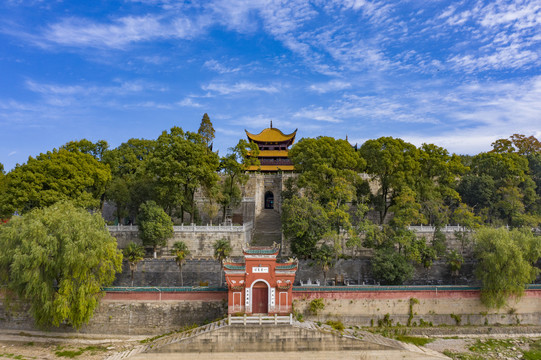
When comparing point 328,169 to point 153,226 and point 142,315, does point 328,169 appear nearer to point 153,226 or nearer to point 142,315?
point 153,226

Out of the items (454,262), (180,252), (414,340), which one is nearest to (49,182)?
(180,252)

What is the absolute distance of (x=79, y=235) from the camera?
837 inches

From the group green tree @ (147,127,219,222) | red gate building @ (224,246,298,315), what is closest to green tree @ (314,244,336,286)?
red gate building @ (224,246,298,315)

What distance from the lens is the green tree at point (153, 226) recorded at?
1150 inches

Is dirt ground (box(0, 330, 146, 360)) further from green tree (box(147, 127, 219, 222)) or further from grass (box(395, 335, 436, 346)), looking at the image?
grass (box(395, 335, 436, 346))

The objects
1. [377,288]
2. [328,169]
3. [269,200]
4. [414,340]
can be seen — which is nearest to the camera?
[414,340]

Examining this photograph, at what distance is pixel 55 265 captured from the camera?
2078 centimetres

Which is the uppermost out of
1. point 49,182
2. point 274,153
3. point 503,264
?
point 274,153

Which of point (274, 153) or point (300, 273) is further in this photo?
point (274, 153)

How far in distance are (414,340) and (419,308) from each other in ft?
7.39

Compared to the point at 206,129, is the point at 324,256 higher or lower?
lower

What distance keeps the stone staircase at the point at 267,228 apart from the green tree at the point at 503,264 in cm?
1666

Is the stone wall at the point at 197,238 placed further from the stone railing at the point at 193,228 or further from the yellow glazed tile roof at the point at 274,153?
A: the yellow glazed tile roof at the point at 274,153

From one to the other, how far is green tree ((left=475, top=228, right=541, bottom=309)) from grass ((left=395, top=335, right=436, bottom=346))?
16.3 ft
